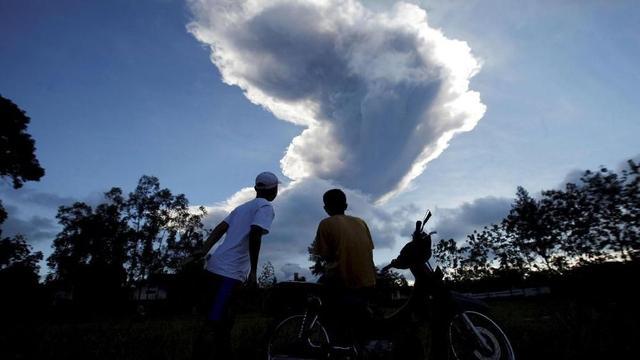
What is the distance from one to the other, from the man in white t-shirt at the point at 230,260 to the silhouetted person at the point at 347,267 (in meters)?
0.71

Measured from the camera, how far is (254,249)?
378 cm

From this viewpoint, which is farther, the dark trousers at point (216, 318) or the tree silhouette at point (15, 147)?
the tree silhouette at point (15, 147)

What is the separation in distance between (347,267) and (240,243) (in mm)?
1196

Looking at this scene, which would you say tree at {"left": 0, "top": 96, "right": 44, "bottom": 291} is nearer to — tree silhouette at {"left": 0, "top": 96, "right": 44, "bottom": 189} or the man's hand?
tree silhouette at {"left": 0, "top": 96, "right": 44, "bottom": 189}

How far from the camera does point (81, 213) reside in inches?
2052

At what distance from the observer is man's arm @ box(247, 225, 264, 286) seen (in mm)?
3777

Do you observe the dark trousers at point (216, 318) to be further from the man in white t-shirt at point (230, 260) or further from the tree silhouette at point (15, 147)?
the tree silhouette at point (15, 147)

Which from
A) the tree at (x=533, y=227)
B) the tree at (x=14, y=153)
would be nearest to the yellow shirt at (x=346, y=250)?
the tree at (x=14, y=153)

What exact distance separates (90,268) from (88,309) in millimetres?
5085

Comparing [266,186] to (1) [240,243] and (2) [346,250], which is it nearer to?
(1) [240,243]

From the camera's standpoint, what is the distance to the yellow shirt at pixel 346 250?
3932 millimetres

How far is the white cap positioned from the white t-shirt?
0.17m

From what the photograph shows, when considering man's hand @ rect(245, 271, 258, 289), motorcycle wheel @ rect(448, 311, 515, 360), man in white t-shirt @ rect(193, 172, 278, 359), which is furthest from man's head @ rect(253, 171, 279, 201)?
motorcycle wheel @ rect(448, 311, 515, 360)

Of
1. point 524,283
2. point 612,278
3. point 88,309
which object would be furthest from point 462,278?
point 88,309
